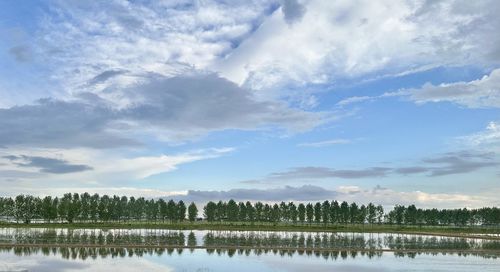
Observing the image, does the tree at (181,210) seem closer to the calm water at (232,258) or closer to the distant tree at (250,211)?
the distant tree at (250,211)

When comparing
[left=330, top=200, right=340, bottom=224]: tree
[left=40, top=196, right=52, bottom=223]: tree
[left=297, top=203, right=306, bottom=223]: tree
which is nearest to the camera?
[left=40, top=196, right=52, bottom=223]: tree

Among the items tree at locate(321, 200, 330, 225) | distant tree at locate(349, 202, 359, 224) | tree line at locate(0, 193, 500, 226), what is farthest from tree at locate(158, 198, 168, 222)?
distant tree at locate(349, 202, 359, 224)

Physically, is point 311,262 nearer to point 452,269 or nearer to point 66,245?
point 452,269

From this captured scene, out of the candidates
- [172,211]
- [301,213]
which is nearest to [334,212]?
[301,213]

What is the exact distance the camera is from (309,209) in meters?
183

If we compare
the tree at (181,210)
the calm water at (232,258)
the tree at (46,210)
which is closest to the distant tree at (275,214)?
the tree at (181,210)

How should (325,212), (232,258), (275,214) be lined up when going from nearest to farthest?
(232,258) < (275,214) < (325,212)

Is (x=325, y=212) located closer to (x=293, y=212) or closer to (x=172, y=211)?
(x=293, y=212)

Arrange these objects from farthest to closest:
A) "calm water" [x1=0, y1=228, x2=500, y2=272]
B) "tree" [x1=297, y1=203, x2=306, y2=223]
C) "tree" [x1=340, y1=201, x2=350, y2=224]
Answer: "tree" [x1=340, y1=201, x2=350, y2=224] < "tree" [x1=297, y1=203, x2=306, y2=223] < "calm water" [x1=0, y1=228, x2=500, y2=272]

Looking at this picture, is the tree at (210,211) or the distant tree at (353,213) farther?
the distant tree at (353,213)

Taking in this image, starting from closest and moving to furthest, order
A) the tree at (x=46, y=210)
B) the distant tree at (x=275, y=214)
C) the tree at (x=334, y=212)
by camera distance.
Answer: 1. the tree at (x=46, y=210)
2. the distant tree at (x=275, y=214)
3. the tree at (x=334, y=212)

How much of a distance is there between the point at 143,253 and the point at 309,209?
12647cm

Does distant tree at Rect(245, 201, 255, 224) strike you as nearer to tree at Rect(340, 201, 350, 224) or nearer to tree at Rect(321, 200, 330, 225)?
tree at Rect(321, 200, 330, 225)

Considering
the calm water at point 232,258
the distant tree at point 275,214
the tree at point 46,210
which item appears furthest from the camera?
the distant tree at point 275,214
